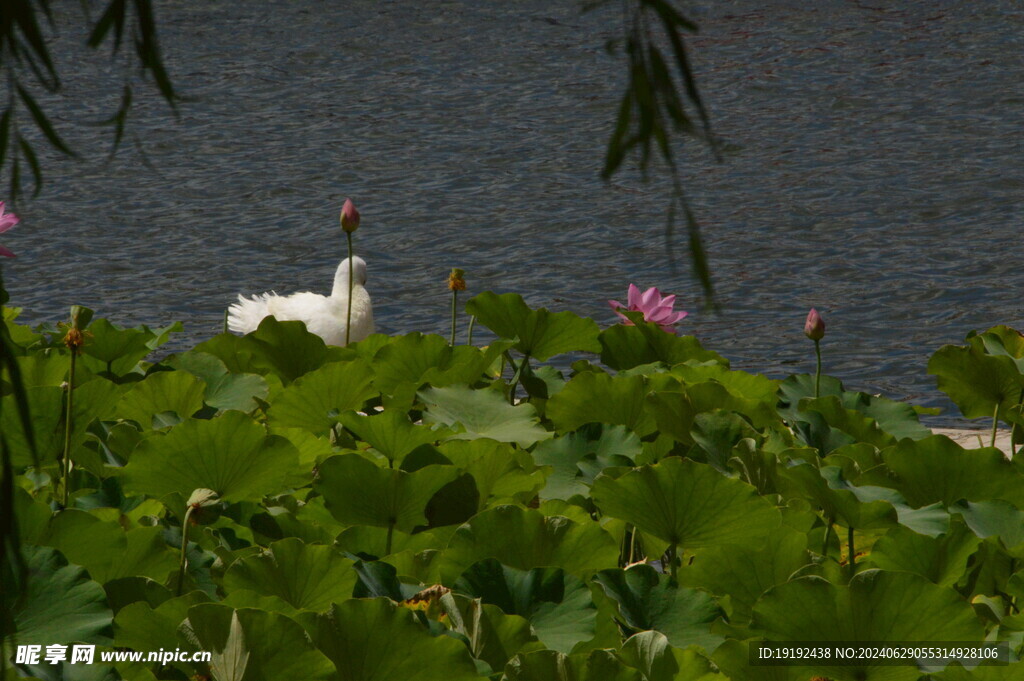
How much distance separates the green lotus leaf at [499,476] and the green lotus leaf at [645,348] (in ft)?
2.14

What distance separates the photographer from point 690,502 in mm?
1516

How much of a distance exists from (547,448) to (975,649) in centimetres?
75

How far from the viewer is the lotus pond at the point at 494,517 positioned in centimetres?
125

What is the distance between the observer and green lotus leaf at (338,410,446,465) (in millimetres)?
1748

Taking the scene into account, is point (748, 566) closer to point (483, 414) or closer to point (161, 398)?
point (483, 414)

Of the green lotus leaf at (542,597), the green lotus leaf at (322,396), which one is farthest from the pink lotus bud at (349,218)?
the green lotus leaf at (542,597)

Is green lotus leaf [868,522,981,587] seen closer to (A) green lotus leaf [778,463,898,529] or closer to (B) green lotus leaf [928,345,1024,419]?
(A) green lotus leaf [778,463,898,529]

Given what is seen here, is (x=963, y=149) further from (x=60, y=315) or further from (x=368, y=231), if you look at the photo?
(x=60, y=315)

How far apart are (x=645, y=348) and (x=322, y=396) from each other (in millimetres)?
656

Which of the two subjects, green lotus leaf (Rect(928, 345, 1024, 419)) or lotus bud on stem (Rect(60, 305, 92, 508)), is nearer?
lotus bud on stem (Rect(60, 305, 92, 508))

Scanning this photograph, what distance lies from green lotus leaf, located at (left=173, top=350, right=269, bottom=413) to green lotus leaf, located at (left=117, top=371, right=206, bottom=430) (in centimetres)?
6

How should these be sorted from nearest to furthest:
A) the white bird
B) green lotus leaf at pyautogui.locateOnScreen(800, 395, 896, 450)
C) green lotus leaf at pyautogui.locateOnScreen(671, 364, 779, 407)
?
1. green lotus leaf at pyautogui.locateOnScreen(800, 395, 896, 450)
2. green lotus leaf at pyautogui.locateOnScreen(671, 364, 779, 407)
3. the white bird

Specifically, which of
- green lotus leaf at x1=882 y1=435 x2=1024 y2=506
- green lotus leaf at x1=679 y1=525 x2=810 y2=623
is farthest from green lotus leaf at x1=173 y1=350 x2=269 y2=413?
green lotus leaf at x1=882 y1=435 x2=1024 y2=506

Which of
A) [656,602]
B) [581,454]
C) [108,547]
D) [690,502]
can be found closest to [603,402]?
[581,454]
